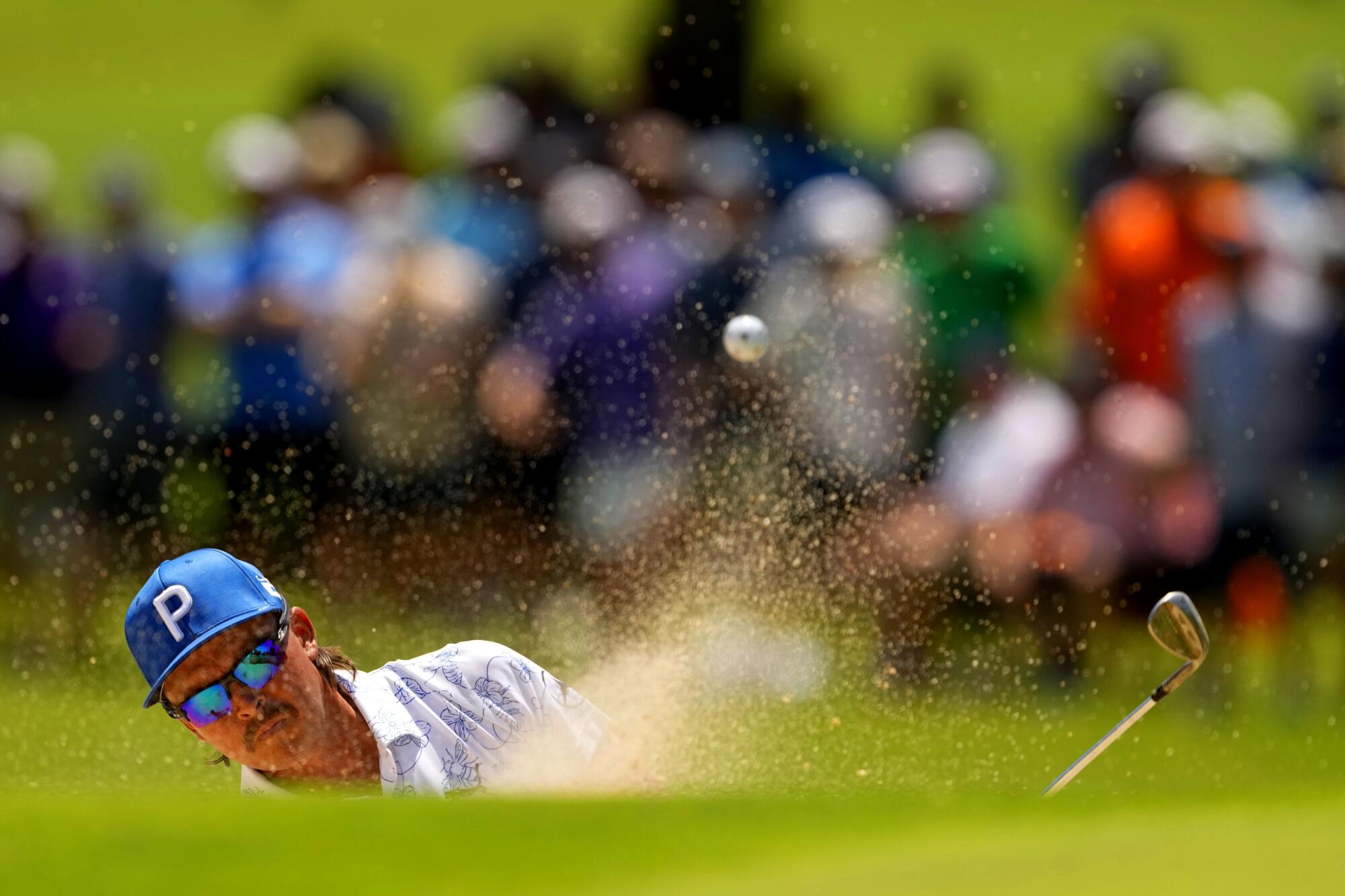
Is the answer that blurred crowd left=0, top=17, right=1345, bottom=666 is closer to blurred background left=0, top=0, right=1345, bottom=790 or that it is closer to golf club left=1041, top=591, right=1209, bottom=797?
blurred background left=0, top=0, right=1345, bottom=790

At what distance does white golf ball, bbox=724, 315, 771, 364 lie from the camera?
7.77 metres

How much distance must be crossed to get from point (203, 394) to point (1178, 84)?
13.8 feet

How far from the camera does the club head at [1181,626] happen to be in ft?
15.3

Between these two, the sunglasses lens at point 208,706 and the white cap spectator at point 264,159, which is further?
the white cap spectator at point 264,159

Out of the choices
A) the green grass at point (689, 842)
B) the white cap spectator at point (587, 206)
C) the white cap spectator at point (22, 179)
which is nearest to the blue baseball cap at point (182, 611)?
the green grass at point (689, 842)

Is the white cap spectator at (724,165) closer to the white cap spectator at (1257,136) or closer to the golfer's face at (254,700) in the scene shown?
the white cap spectator at (1257,136)

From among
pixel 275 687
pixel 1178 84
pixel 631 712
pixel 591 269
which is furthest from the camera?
pixel 1178 84

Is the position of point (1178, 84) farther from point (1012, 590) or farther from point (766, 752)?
point (766, 752)

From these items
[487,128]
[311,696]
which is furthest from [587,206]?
[311,696]

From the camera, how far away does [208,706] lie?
4.01m

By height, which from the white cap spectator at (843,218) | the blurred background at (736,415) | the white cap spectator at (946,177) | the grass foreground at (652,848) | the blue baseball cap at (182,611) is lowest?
the blurred background at (736,415)

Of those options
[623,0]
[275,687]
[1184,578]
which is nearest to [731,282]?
[1184,578]

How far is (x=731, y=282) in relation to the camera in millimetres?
8141

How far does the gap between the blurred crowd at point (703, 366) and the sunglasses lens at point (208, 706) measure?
3907 mm
